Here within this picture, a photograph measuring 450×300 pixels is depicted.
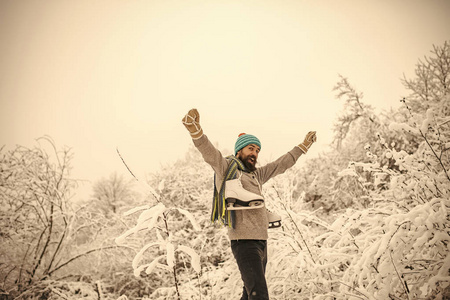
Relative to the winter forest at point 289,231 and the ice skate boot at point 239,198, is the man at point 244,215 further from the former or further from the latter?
the winter forest at point 289,231

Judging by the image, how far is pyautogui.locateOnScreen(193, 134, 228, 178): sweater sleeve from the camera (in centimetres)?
181

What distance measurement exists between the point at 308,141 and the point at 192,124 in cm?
155

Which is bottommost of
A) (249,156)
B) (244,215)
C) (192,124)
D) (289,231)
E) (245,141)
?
(289,231)

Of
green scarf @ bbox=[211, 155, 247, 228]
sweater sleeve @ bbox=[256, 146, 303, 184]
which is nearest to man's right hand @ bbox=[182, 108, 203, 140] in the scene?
green scarf @ bbox=[211, 155, 247, 228]

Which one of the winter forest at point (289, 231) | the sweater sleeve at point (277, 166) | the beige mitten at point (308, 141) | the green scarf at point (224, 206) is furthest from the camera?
→ the beige mitten at point (308, 141)

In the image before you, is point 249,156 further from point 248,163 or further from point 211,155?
point 211,155

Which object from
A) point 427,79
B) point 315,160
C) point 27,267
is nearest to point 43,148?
point 27,267

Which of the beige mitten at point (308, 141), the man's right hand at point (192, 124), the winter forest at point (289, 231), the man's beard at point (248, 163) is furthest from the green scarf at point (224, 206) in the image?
the beige mitten at point (308, 141)

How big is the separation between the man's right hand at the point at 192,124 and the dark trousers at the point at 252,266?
0.87 metres

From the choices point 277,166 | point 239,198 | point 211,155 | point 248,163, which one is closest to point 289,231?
point 277,166

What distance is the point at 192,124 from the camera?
5.79 feet

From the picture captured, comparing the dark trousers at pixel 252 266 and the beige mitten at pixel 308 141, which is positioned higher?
the beige mitten at pixel 308 141

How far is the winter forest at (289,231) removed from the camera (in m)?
1.46

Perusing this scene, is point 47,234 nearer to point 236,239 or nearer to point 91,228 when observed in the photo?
point 91,228
